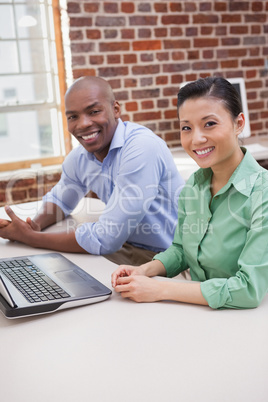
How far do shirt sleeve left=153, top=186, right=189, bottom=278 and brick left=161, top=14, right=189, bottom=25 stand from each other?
230cm

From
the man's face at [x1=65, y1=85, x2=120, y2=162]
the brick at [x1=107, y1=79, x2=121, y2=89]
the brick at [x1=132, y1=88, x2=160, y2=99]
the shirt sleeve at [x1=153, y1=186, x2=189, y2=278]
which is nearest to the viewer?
the shirt sleeve at [x1=153, y1=186, x2=189, y2=278]

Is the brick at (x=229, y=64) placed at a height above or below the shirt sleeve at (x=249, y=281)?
above

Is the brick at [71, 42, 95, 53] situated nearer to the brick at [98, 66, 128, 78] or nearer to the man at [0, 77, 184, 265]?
the brick at [98, 66, 128, 78]

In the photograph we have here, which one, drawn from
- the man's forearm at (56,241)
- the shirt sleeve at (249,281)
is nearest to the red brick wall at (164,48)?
the man's forearm at (56,241)

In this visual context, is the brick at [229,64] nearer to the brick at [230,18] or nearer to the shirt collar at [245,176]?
the brick at [230,18]

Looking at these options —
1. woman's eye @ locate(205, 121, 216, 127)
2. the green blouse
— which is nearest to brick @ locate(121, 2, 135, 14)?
the green blouse

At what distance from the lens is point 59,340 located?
42.6 inches

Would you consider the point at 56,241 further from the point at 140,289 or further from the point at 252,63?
the point at 252,63

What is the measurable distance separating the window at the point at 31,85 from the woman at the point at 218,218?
220 centimetres

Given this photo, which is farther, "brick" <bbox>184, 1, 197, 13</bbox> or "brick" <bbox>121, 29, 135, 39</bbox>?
"brick" <bbox>184, 1, 197, 13</bbox>

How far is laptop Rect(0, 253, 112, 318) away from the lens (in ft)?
3.96

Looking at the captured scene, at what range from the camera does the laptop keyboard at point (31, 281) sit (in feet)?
4.15

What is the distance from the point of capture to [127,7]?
3260 mm

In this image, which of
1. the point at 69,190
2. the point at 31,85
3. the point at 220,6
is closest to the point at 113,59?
the point at 31,85
